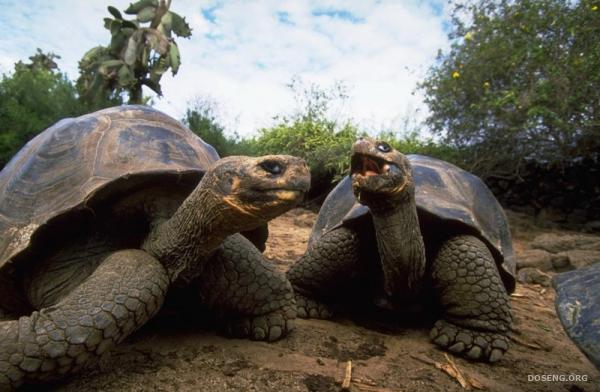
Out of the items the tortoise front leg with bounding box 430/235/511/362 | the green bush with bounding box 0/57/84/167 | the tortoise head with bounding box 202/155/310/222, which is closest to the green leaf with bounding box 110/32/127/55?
the green bush with bounding box 0/57/84/167

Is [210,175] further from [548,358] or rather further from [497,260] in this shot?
[548,358]

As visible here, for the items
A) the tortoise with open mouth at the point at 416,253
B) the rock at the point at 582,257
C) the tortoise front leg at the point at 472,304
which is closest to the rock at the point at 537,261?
the rock at the point at 582,257

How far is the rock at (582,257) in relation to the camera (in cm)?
491

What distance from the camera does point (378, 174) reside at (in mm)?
1955

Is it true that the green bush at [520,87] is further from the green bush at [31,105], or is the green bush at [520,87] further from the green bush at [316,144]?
the green bush at [31,105]

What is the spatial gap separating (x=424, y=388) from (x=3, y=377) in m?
1.62

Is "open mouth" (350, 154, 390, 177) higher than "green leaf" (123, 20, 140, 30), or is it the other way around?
"green leaf" (123, 20, 140, 30)

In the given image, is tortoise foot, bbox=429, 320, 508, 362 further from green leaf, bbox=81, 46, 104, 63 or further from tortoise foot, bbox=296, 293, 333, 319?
green leaf, bbox=81, 46, 104, 63

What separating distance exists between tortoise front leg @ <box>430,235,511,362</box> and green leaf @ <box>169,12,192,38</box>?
44.2ft

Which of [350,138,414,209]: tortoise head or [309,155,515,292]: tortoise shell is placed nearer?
[350,138,414,209]: tortoise head

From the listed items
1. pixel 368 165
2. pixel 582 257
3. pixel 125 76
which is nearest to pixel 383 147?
pixel 368 165

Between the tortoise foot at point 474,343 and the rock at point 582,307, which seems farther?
the tortoise foot at point 474,343

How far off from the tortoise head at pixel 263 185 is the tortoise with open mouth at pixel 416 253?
493 mm

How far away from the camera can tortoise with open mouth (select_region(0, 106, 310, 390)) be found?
143 cm
